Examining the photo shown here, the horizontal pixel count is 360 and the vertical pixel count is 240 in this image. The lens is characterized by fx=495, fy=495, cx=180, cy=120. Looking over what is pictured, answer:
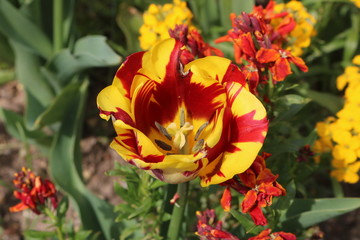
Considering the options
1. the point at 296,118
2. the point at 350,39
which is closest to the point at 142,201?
the point at 296,118

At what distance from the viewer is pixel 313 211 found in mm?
1344

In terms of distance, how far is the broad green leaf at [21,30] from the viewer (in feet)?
6.38

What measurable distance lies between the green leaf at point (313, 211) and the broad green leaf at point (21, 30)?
1.23 metres

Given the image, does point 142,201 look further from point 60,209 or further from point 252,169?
point 252,169

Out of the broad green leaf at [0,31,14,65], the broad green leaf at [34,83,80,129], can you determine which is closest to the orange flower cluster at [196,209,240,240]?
the broad green leaf at [34,83,80,129]

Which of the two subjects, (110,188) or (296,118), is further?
(110,188)

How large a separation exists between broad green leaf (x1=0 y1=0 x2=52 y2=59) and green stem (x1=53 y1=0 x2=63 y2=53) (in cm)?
4

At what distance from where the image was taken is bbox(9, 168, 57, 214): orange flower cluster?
51.0 inches

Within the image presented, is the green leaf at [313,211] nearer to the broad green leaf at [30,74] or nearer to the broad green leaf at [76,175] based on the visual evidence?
the broad green leaf at [76,175]

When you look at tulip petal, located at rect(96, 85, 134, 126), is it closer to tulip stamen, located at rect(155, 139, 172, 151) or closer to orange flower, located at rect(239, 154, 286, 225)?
tulip stamen, located at rect(155, 139, 172, 151)

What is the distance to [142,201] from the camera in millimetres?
1399

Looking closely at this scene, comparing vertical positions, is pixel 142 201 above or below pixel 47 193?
below

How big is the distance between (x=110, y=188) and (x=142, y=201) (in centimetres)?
96

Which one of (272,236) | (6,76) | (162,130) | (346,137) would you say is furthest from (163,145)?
(6,76)
